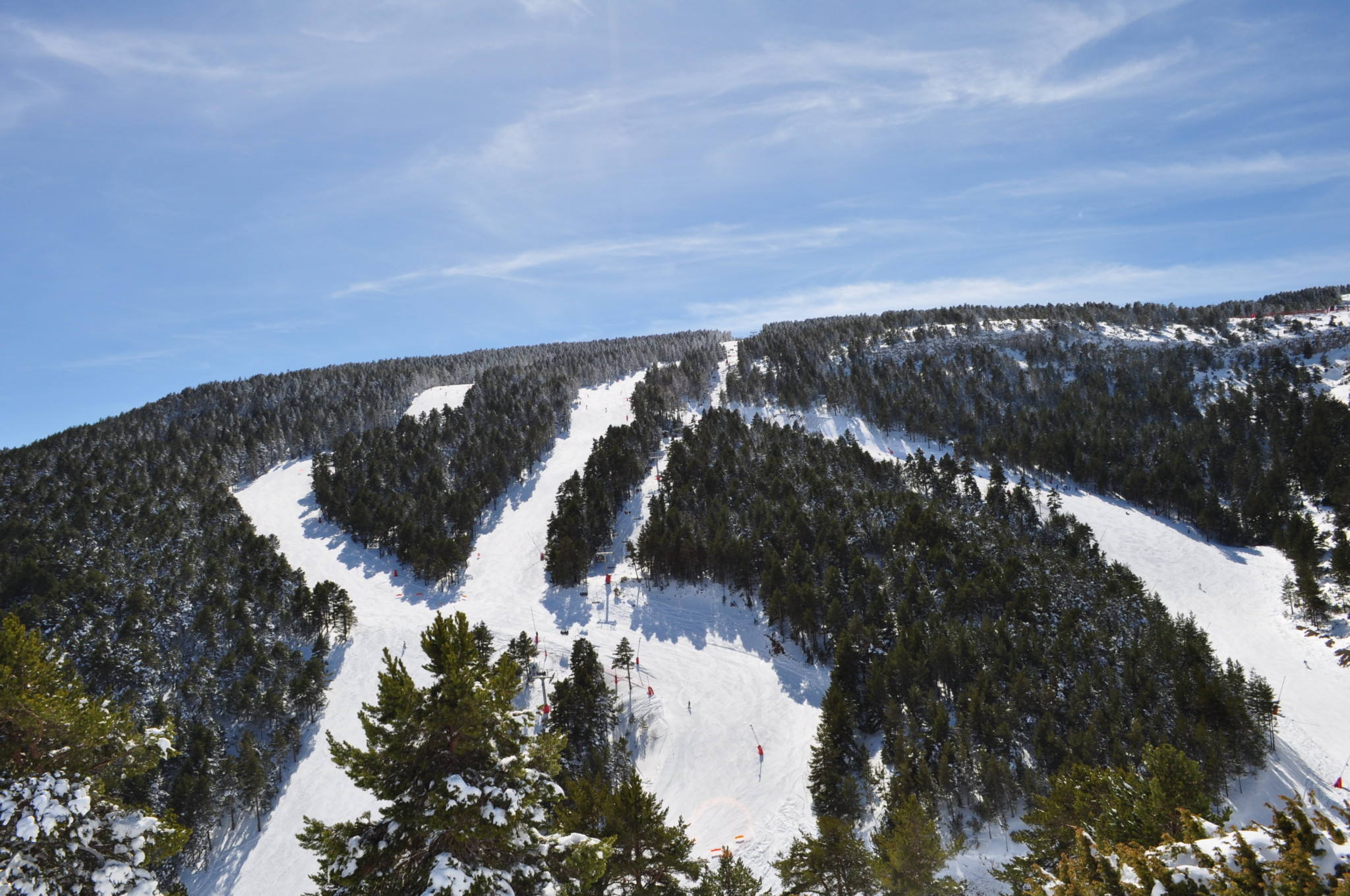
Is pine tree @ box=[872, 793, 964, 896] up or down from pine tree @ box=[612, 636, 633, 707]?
down

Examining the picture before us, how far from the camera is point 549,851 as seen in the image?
12.8 meters

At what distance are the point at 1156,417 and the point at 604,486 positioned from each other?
149640 millimetres

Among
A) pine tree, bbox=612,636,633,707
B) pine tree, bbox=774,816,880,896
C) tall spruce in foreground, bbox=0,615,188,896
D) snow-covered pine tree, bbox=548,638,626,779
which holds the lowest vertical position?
pine tree, bbox=774,816,880,896

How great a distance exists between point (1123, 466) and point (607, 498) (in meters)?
111

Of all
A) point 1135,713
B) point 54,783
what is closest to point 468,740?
point 54,783

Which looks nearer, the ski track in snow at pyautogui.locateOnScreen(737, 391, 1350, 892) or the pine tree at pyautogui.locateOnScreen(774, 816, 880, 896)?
the pine tree at pyautogui.locateOnScreen(774, 816, 880, 896)

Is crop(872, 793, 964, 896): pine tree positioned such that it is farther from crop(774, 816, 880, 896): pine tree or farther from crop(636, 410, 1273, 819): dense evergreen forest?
crop(636, 410, 1273, 819): dense evergreen forest

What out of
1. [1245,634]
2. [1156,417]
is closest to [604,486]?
[1245,634]

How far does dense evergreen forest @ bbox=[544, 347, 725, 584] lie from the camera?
95688 millimetres

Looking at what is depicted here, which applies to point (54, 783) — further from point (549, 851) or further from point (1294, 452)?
point (1294, 452)

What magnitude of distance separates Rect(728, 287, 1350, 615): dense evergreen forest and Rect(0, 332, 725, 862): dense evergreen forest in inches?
5028

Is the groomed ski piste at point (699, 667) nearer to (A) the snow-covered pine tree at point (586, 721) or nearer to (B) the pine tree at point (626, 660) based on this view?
(B) the pine tree at point (626, 660)

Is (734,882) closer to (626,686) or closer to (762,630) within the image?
(626,686)

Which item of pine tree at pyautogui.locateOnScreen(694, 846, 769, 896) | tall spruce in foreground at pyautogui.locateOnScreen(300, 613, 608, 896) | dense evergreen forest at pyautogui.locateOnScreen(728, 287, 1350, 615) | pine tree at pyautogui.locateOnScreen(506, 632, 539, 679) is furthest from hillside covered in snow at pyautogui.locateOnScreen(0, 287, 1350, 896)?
dense evergreen forest at pyautogui.locateOnScreen(728, 287, 1350, 615)
